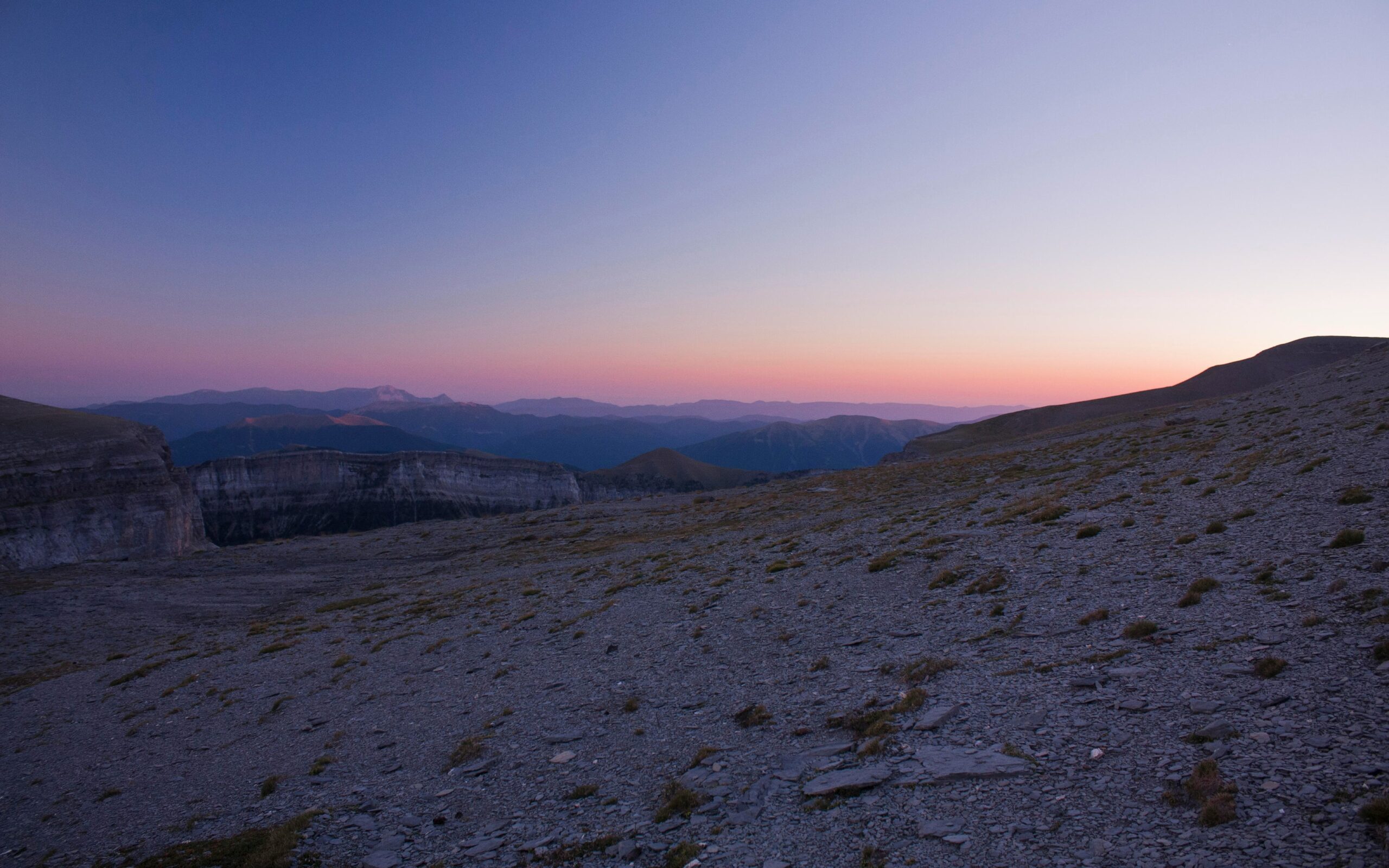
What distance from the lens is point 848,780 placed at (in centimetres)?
909

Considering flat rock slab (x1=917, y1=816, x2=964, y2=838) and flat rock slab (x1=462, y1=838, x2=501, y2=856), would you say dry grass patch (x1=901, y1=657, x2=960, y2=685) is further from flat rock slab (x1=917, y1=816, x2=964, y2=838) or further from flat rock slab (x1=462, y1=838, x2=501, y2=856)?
flat rock slab (x1=462, y1=838, x2=501, y2=856)

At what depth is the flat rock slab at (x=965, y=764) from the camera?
8.41 metres

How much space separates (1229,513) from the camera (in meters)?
17.5

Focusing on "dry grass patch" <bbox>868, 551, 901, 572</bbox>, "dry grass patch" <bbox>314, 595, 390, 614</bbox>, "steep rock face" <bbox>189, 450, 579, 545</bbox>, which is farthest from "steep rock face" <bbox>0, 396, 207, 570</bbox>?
"dry grass patch" <bbox>868, 551, 901, 572</bbox>

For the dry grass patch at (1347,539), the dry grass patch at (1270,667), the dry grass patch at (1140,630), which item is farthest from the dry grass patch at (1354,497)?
the dry grass patch at (1270,667)

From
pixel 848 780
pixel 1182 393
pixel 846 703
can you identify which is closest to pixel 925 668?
pixel 846 703

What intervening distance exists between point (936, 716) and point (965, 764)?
4.85 feet

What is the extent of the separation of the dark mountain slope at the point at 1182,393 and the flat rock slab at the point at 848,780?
332ft

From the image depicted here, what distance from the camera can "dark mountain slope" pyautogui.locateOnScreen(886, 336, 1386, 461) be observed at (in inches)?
4350

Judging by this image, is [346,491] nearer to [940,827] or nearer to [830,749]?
[830,749]

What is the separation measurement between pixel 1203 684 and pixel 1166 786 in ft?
9.02

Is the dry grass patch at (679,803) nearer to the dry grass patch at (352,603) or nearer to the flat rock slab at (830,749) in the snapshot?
the flat rock slab at (830,749)

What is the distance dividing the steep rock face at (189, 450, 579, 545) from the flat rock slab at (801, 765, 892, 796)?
5956 inches

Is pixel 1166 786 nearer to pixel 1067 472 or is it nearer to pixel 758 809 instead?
pixel 758 809
